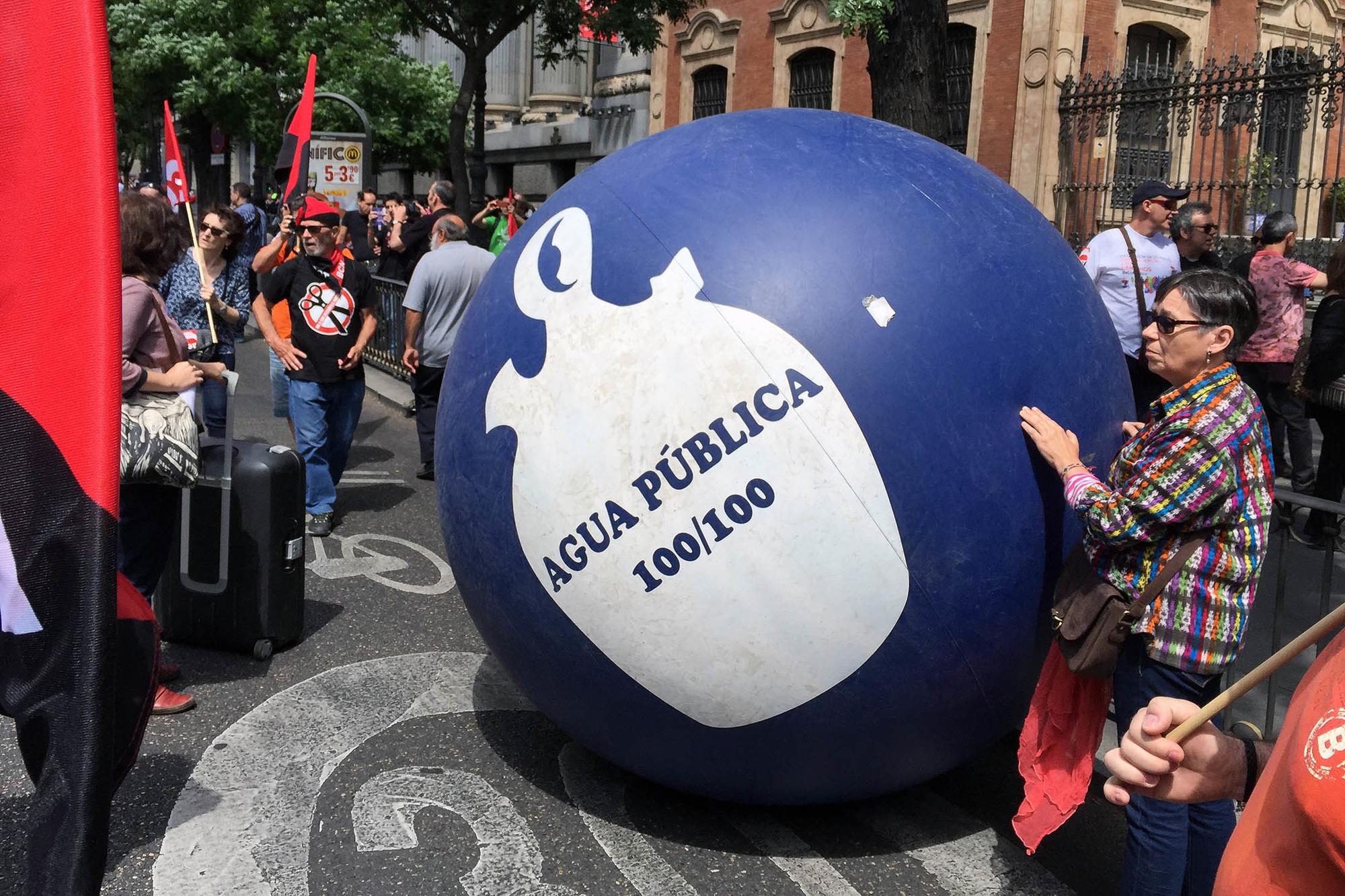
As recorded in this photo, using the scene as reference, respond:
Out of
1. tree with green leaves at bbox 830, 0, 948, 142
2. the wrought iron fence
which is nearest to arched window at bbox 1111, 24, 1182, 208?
the wrought iron fence

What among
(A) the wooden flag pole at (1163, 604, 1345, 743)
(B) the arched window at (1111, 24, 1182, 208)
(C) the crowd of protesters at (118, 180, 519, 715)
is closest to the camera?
(A) the wooden flag pole at (1163, 604, 1345, 743)

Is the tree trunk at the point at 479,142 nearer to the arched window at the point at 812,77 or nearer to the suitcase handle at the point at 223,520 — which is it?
the arched window at the point at 812,77

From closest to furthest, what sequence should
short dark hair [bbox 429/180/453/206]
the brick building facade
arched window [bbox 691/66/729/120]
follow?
short dark hair [bbox 429/180/453/206] → the brick building facade → arched window [bbox 691/66/729/120]

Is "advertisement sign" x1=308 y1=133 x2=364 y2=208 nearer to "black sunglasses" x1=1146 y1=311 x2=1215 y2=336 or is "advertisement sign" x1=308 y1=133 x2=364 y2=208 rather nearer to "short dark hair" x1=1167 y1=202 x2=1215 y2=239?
"short dark hair" x1=1167 y1=202 x2=1215 y2=239

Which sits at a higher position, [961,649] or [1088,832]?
[961,649]

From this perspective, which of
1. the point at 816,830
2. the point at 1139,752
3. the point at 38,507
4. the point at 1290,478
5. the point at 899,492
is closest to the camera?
the point at 1139,752

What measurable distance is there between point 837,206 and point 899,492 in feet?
2.66

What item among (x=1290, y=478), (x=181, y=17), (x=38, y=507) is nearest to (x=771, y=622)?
(x=38, y=507)

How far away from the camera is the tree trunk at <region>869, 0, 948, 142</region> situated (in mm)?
7602

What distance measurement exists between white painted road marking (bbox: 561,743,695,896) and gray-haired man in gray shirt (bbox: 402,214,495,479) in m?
4.18

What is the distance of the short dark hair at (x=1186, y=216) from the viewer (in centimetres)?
759

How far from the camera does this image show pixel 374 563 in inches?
265

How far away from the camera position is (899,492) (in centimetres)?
318

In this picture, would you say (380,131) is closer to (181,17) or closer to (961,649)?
(181,17)
